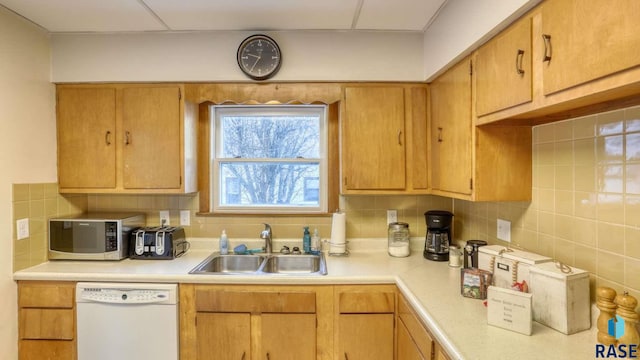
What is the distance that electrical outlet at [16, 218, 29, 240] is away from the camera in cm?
194

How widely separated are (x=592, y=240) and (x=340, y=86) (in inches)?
63.4

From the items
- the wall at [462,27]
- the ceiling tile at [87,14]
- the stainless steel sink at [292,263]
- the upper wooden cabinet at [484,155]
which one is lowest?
the stainless steel sink at [292,263]

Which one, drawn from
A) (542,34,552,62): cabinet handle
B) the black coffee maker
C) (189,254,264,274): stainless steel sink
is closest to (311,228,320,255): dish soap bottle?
(189,254,264,274): stainless steel sink

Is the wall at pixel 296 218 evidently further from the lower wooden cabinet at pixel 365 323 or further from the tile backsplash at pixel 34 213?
the lower wooden cabinet at pixel 365 323

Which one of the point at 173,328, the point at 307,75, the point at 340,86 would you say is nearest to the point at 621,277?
the point at 340,86

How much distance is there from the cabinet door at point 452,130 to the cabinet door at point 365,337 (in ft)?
2.89

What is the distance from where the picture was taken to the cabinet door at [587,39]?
0.83 m

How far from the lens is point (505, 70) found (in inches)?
53.7

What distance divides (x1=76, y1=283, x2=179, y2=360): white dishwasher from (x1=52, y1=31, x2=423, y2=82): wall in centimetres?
139

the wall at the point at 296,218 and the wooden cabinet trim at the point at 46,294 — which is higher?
the wall at the point at 296,218

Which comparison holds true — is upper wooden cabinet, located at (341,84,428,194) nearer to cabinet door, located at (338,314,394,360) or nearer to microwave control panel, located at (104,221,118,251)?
cabinet door, located at (338,314,394,360)

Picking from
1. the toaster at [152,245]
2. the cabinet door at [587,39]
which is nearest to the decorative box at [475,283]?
the cabinet door at [587,39]

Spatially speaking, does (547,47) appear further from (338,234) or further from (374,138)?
(338,234)

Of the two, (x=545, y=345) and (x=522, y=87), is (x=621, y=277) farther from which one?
(x=522, y=87)
